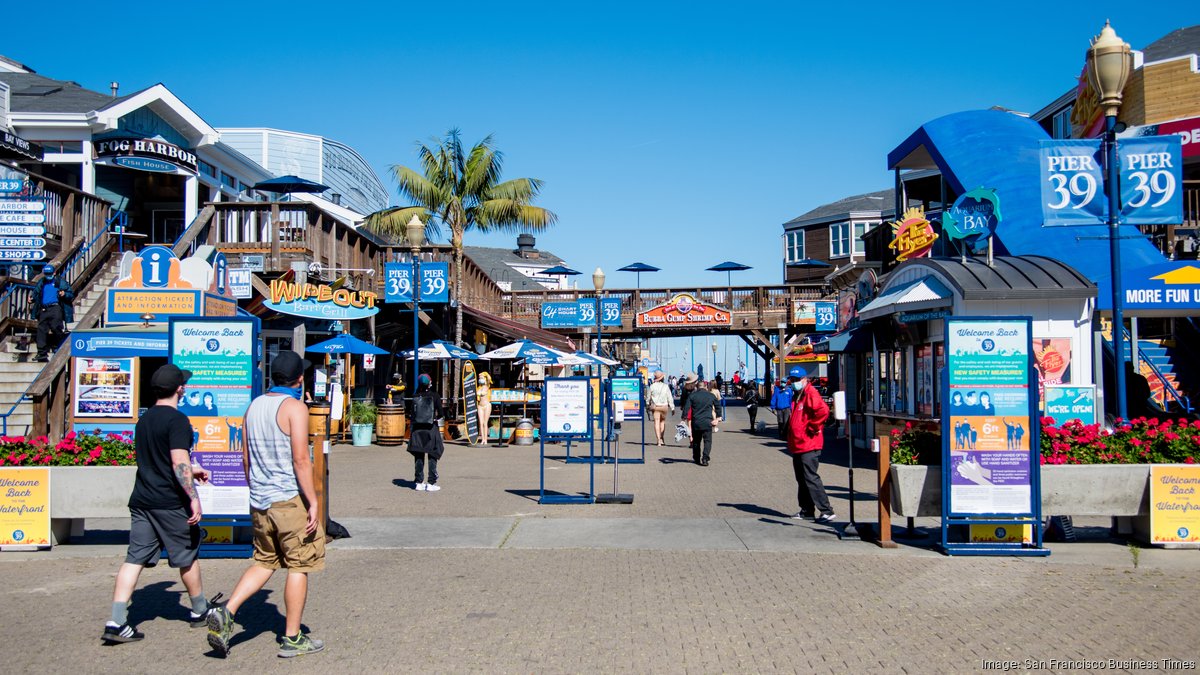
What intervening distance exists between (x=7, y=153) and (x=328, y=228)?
22.1 feet

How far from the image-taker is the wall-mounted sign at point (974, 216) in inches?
621

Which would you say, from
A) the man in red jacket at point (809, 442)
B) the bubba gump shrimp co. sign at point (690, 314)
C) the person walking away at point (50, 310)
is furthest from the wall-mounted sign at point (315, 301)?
the bubba gump shrimp co. sign at point (690, 314)

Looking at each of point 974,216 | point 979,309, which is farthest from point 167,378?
point 974,216

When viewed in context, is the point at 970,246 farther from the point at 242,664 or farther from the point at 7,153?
the point at 7,153

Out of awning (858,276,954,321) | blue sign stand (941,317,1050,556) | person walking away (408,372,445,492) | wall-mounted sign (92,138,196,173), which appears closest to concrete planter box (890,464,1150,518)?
blue sign stand (941,317,1050,556)

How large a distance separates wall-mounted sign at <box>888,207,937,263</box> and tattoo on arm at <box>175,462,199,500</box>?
Result: 15913 mm

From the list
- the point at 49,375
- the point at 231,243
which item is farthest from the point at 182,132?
the point at 49,375

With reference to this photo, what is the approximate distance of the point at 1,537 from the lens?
28.0 ft

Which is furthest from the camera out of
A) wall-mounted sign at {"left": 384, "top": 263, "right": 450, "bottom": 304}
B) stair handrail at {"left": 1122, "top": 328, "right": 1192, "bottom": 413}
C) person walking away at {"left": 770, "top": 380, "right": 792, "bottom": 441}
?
person walking away at {"left": 770, "top": 380, "right": 792, "bottom": 441}

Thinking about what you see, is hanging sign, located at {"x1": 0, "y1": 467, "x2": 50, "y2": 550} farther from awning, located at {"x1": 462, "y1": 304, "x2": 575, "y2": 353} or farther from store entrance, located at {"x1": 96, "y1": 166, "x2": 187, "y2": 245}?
awning, located at {"x1": 462, "y1": 304, "x2": 575, "y2": 353}

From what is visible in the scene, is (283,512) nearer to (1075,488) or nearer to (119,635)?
(119,635)

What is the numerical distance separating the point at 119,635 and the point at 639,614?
3202 millimetres

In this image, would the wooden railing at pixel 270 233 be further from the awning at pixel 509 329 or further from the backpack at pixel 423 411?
the backpack at pixel 423 411

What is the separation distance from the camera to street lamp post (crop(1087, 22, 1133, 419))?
35.8 ft
